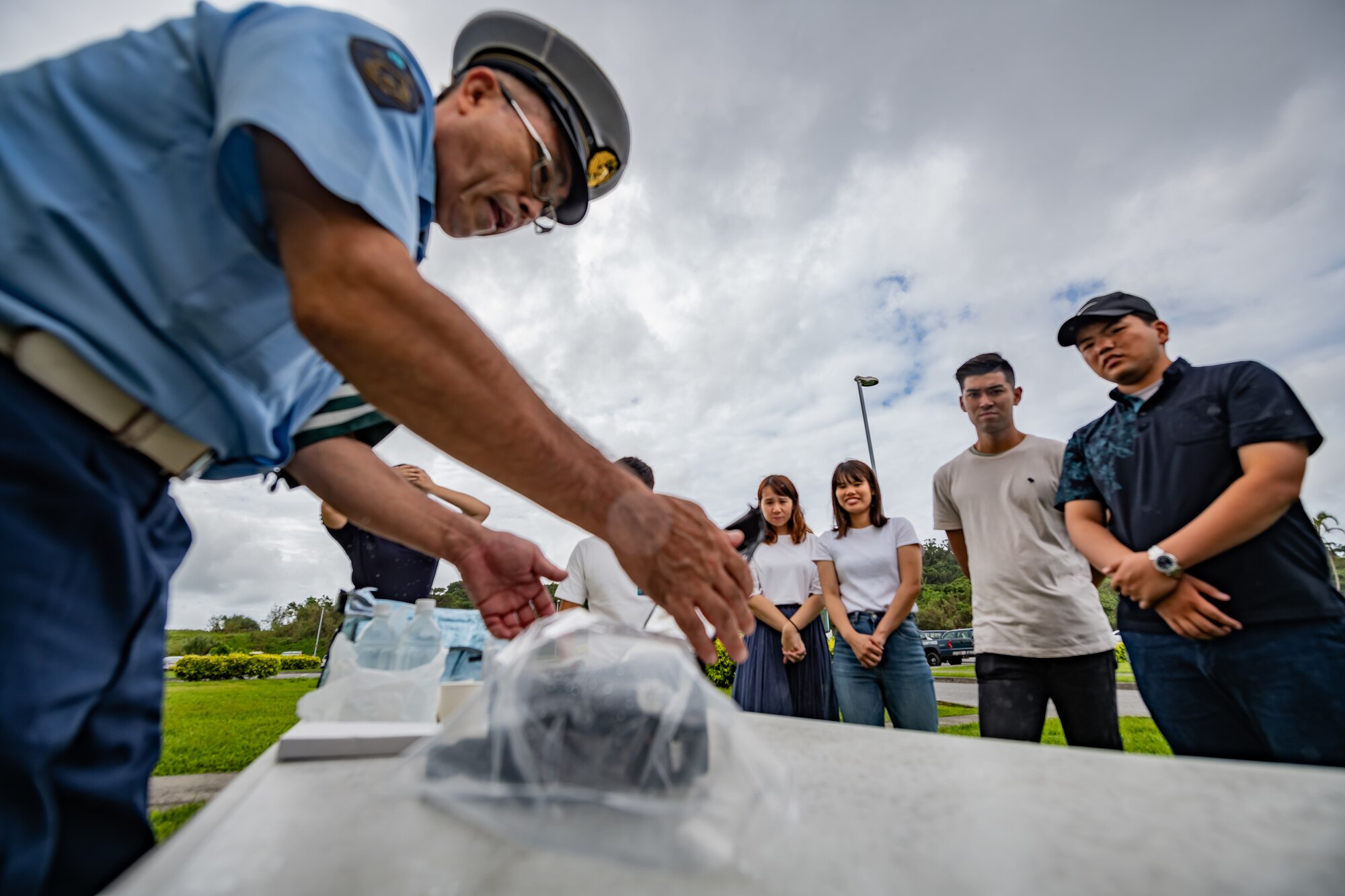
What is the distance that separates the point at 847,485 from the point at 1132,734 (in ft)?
20.2

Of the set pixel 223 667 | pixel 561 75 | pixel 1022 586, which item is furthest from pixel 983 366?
pixel 223 667

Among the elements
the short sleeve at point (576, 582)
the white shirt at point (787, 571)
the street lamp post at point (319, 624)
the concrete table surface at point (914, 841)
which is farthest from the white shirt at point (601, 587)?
the street lamp post at point (319, 624)

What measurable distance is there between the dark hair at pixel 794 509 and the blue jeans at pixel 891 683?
2.62 ft

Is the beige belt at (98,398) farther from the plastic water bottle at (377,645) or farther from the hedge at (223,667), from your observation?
the hedge at (223,667)

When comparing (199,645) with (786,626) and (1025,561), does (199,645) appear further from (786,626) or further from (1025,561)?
(1025,561)

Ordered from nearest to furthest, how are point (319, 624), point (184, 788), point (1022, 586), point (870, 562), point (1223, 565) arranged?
point (1223, 565)
point (1022, 586)
point (870, 562)
point (184, 788)
point (319, 624)

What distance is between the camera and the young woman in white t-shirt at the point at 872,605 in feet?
11.8

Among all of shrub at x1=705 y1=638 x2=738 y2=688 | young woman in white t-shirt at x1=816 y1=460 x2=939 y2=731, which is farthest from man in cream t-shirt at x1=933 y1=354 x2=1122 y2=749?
shrub at x1=705 y1=638 x2=738 y2=688

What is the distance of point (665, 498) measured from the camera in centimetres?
105

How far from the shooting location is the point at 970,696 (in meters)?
12.5

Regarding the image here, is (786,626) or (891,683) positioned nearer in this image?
(891,683)

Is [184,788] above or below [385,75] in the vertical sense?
below

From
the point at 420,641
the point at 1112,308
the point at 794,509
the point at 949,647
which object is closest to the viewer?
the point at 420,641

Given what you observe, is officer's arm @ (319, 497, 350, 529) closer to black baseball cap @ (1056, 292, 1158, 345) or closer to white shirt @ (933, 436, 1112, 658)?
white shirt @ (933, 436, 1112, 658)
